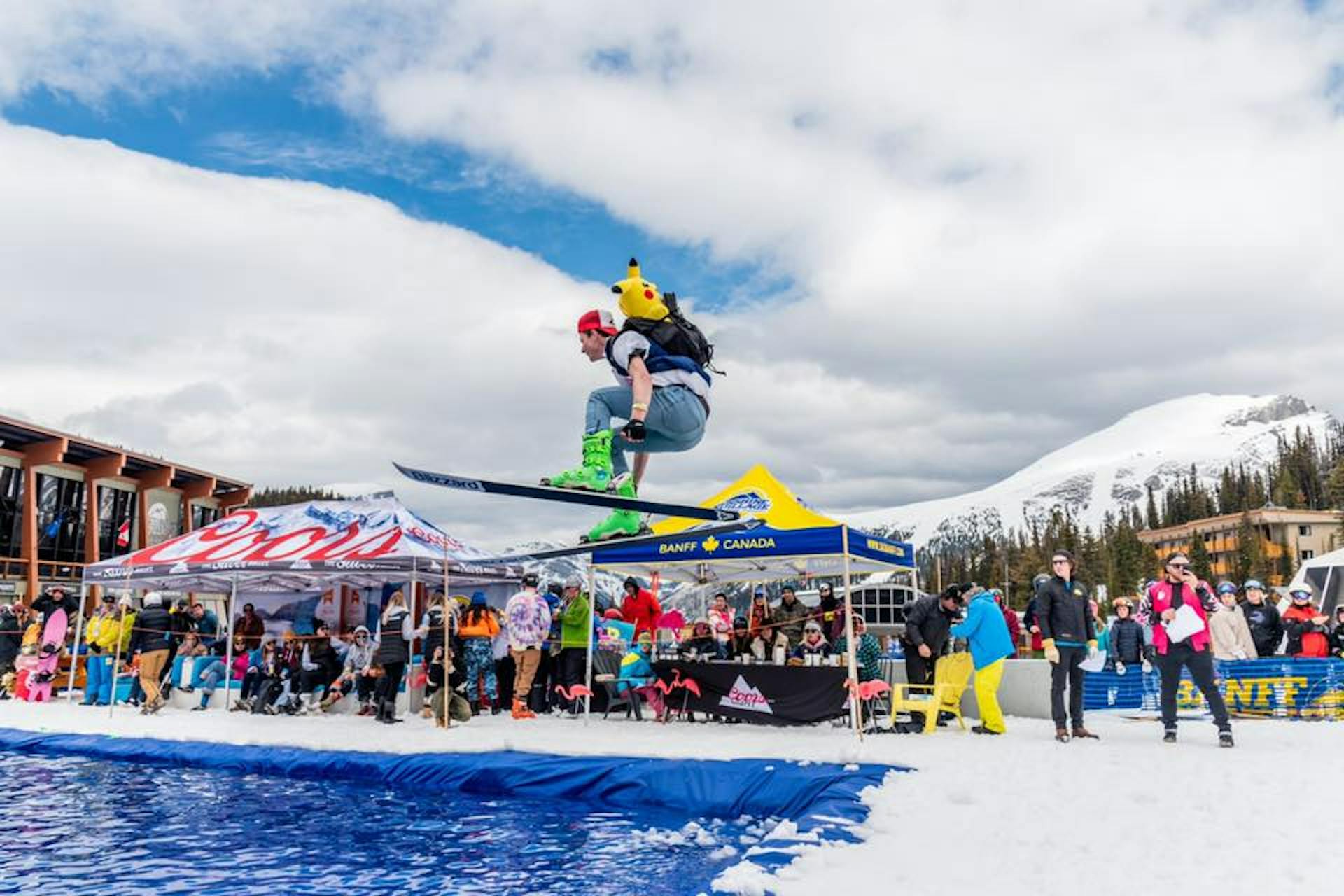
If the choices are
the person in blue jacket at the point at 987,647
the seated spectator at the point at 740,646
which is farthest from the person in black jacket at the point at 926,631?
the seated spectator at the point at 740,646

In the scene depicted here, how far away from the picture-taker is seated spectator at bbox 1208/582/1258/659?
41.1 feet

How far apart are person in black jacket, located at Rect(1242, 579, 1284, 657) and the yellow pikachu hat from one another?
1113cm

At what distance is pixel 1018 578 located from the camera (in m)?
112

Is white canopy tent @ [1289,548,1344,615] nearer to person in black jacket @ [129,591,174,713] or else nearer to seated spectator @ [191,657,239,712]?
seated spectator @ [191,657,239,712]

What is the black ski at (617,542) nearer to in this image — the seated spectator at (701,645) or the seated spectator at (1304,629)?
the seated spectator at (701,645)

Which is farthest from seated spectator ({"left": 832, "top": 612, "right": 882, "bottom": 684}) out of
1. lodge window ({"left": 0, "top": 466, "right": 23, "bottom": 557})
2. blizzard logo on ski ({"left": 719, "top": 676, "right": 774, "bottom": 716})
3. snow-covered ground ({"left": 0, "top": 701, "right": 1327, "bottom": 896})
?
lodge window ({"left": 0, "top": 466, "right": 23, "bottom": 557})

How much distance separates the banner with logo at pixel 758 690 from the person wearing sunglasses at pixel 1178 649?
11.1 feet

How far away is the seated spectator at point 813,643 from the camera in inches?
484

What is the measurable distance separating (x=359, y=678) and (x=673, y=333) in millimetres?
10379

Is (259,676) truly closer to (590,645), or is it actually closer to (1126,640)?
(590,645)

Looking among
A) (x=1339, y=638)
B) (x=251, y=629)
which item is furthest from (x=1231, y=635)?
(x=251, y=629)

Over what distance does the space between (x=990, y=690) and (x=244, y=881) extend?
775cm

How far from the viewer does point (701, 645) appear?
13.1 meters

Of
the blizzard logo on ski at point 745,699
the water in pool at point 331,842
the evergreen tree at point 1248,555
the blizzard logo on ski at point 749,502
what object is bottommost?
the water in pool at point 331,842
